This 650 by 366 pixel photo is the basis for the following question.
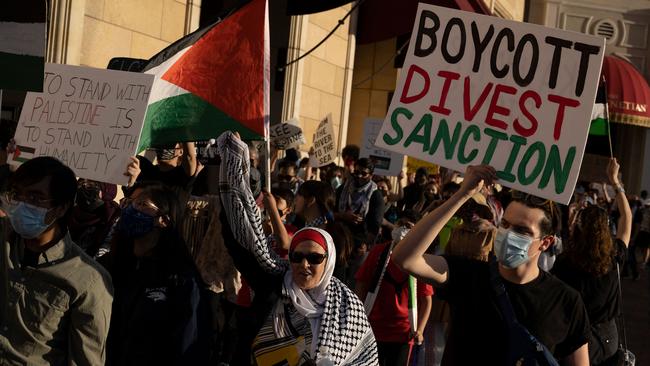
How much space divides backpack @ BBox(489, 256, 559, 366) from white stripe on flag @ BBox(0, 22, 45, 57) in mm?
2384

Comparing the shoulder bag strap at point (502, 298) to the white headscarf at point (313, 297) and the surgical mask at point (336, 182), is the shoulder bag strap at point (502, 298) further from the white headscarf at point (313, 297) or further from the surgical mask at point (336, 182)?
the surgical mask at point (336, 182)

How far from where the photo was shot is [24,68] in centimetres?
488

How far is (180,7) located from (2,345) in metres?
10.1

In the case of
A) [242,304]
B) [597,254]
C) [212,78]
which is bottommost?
[242,304]

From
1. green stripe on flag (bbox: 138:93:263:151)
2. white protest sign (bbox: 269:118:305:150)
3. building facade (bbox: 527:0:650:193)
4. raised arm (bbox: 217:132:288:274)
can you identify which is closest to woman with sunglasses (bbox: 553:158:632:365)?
green stripe on flag (bbox: 138:93:263:151)

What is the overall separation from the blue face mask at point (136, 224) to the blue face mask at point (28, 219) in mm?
1057

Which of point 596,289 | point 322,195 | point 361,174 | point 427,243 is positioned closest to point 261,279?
point 427,243

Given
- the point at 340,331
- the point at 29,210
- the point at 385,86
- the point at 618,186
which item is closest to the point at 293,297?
the point at 340,331

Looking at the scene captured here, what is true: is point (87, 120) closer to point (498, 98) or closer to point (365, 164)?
point (498, 98)

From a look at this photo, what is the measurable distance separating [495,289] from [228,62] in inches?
110

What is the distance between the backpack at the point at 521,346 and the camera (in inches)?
160

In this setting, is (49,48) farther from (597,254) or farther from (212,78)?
(597,254)

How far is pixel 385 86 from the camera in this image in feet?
75.9

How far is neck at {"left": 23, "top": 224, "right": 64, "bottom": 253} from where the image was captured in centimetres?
372
